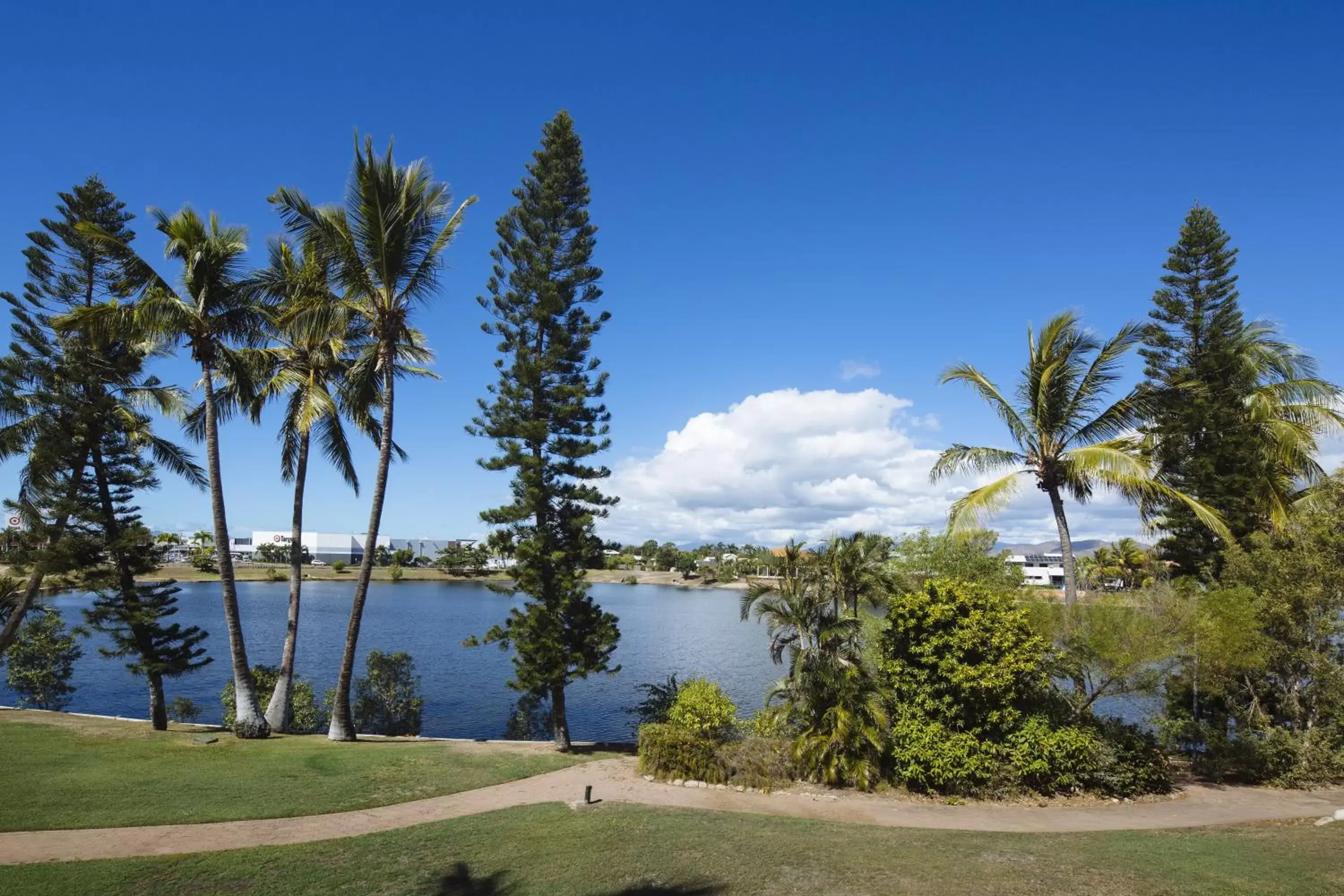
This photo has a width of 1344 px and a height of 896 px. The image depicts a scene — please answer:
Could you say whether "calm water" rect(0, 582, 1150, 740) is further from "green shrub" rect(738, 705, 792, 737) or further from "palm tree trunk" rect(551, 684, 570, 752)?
"palm tree trunk" rect(551, 684, 570, 752)

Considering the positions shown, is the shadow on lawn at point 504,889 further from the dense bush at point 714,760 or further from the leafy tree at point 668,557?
the leafy tree at point 668,557

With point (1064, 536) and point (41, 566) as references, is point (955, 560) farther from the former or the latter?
point (41, 566)

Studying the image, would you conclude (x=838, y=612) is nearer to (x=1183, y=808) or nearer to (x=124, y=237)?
(x=1183, y=808)

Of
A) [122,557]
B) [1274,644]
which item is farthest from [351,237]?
[1274,644]

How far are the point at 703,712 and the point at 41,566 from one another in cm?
1407

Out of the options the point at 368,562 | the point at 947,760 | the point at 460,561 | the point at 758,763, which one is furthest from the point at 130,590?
the point at 460,561

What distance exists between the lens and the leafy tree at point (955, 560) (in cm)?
2008

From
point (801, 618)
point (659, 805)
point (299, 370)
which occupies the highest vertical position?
point (299, 370)


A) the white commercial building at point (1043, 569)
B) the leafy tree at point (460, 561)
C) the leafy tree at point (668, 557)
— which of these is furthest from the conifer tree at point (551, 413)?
the leafy tree at point (668, 557)

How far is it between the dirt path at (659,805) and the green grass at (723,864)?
0.54 meters

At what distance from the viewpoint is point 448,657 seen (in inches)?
1366

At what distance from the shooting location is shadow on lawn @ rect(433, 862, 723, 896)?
22.4 ft

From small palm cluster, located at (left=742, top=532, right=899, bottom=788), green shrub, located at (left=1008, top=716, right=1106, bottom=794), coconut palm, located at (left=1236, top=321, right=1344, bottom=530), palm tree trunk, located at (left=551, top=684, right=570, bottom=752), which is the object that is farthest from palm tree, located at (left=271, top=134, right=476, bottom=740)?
coconut palm, located at (left=1236, top=321, right=1344, bottom=530)

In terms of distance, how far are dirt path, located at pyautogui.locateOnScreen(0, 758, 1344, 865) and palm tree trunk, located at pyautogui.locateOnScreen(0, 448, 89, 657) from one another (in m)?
8.98
